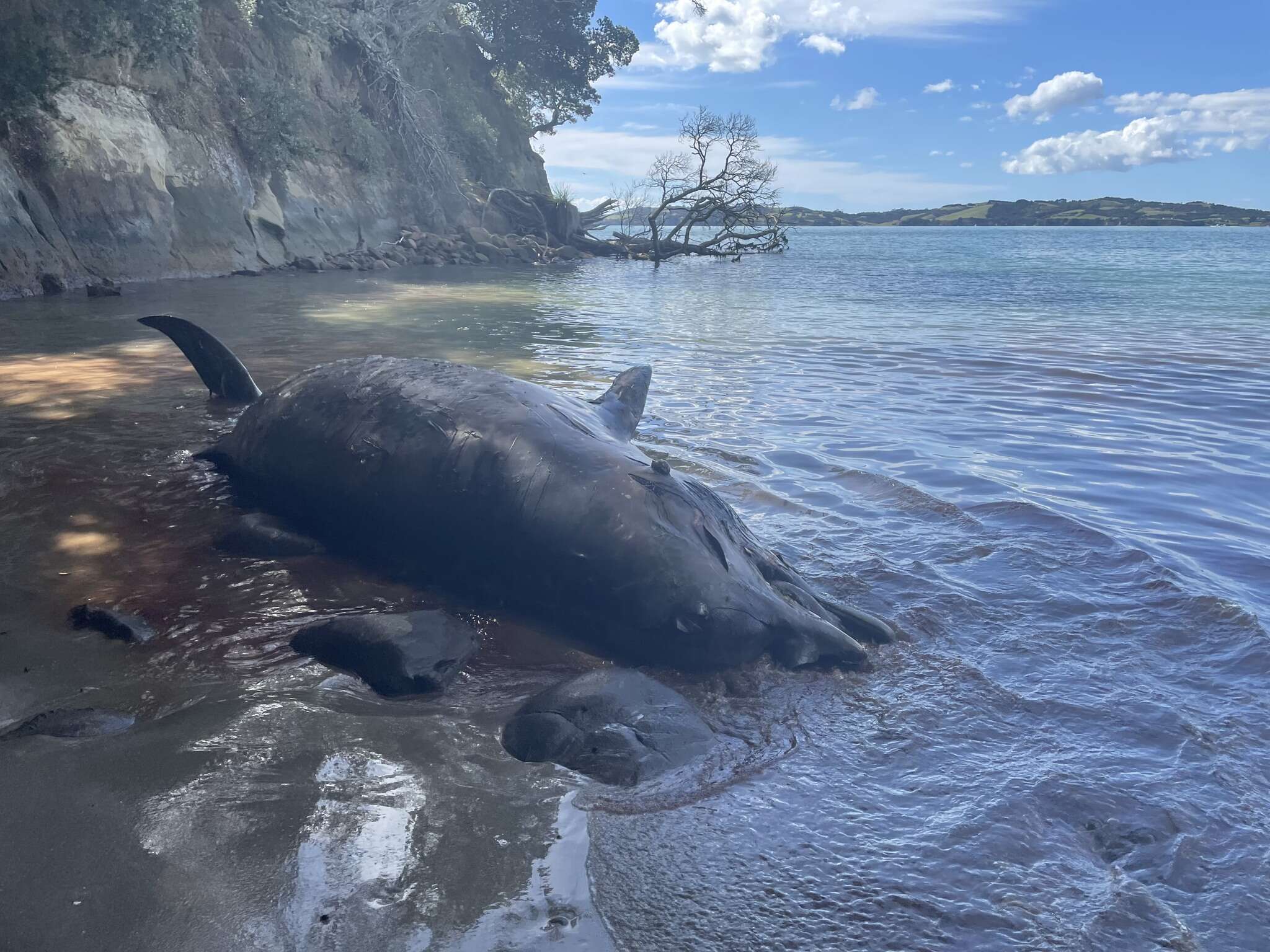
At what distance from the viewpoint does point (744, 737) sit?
321cm

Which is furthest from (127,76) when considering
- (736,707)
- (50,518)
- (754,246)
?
(754,246)

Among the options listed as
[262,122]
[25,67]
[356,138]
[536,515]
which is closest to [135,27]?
[25,67]

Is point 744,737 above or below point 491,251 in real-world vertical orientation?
above

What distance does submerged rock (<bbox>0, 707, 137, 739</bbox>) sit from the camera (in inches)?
111

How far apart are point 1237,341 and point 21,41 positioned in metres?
20.3

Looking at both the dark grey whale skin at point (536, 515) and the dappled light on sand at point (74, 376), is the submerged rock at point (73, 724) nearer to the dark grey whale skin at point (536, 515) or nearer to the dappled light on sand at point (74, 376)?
the dark grey whale skin at point (536, 515)

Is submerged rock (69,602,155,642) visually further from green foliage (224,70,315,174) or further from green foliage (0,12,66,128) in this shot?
green foliage (224,70,315,174)

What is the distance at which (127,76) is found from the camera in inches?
750

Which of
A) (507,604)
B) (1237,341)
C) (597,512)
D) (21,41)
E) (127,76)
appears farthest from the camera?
(127,76)

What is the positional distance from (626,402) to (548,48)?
41038 mm

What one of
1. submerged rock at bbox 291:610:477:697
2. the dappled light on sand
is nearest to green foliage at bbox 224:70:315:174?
the dappled light on sand

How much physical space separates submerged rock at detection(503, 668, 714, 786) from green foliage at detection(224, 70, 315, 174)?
75.8 ft

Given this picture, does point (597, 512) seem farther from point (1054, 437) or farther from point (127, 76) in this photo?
point (127, 76)

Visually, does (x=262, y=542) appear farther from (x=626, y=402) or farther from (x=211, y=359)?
(x=211, y=359)
